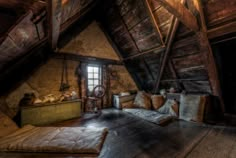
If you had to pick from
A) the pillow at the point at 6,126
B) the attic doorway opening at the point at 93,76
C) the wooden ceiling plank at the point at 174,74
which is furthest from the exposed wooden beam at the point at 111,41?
the pillow at the point at 6,126

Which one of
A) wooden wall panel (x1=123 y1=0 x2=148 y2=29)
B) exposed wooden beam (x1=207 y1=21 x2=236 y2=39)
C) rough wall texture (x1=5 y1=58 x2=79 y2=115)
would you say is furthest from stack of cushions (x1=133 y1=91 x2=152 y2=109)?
exposed wooden beam (x1=207 y1=21 x2=236 y2=39)

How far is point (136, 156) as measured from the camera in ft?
5.36

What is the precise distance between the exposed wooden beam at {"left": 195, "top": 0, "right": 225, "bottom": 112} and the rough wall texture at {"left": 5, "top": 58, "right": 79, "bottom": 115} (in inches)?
148

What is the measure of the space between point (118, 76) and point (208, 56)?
3.21m

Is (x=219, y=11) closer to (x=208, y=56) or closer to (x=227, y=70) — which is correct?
(x=208, y=56)

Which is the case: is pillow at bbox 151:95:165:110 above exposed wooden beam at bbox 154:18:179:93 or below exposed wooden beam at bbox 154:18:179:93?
below

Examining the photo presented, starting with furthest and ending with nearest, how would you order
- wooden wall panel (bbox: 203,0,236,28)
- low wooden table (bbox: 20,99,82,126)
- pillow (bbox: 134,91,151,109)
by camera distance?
pillow (bbox: 134,91,151,109)
low wooden table (bbox: 20,99,82,126)
wooden wall panel (bbox: 203,0,236,28)

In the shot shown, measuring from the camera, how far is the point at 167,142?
1987 millimetres

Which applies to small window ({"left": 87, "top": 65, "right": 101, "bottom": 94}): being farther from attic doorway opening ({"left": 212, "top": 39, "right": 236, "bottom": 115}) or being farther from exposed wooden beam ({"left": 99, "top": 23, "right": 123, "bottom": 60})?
attic doorway opening ({"left": 212, "top": 39, "right": 236, "bottom": 115})

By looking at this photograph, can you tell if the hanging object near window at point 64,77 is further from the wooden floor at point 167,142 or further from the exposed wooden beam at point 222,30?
the exposed wooden beam at point 222,30

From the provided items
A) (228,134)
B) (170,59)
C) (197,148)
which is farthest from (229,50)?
(197,148)

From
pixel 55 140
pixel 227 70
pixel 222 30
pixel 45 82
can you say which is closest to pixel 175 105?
pixel 227 70

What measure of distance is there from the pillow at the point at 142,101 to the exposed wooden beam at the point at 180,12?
110 inches

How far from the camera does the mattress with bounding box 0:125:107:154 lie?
5.86 ft
